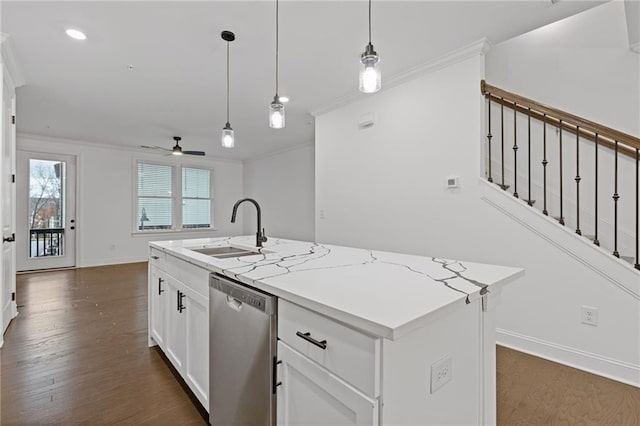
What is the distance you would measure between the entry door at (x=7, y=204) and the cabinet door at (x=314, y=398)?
9.72ft

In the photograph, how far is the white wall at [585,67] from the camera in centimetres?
261

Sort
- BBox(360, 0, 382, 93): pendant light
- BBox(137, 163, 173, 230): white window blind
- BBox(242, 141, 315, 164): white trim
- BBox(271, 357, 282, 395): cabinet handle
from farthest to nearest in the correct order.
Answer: BBox(137, 163, 173, 230): white window blind
BBox(242, 141, 315, 164): white trim
BBox(360, 0, 382, 93): pendant light
BBox(271, 357, 282, 395): cabinet handle

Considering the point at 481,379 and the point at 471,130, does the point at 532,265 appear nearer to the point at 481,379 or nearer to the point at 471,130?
the point at 471,130

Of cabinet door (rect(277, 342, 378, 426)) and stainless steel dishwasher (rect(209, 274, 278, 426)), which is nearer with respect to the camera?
cabinet door (rect(277, 342, 378, 426))

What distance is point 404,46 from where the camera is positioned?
8.56 feet

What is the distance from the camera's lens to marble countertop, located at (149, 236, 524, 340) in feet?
2.61

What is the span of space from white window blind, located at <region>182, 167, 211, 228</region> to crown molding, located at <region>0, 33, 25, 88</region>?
4306 mm

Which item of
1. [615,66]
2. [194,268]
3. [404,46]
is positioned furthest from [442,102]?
[194,268]

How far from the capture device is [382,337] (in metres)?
0.74

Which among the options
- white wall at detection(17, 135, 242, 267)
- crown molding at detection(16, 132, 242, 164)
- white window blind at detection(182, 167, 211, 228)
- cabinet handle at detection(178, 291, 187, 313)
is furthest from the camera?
white window blind at detection(182, 167, 211, 228)

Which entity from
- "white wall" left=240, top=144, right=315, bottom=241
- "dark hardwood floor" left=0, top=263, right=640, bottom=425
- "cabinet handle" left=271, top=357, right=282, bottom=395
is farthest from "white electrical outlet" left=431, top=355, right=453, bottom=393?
"white wall" left=240, top=144, right=315, bottom=241

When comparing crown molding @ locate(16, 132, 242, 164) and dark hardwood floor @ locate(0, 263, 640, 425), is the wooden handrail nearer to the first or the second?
dark hardwood floor @ locate(0, 263, 640, 425)

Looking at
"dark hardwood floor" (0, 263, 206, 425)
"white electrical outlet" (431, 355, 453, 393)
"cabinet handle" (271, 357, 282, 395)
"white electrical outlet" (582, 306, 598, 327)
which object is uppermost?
"white electrical outlet" (431, 355, 453, 393)

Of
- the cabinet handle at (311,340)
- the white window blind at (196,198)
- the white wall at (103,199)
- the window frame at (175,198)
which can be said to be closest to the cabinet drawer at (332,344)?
the cabinet handle at (311,340)
